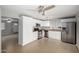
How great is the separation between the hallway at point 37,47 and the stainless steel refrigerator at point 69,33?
0.09 meters

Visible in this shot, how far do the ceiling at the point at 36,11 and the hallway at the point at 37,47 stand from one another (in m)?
0.46

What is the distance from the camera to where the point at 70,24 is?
1.52 meters

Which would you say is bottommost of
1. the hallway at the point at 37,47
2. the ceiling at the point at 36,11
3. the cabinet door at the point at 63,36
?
the hallway at the point at 37,47

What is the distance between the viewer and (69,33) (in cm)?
154

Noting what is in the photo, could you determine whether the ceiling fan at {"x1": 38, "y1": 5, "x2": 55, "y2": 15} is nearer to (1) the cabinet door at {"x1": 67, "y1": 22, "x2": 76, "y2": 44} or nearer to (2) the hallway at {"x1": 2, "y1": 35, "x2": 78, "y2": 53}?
(1) the cabinet door at {"x1": 67, "y1": 22, "x2": 76, "y2": 44}

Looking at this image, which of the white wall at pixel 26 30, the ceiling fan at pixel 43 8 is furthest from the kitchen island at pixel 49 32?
the ceiling fan at pixel 43 8

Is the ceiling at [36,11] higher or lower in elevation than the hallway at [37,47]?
higher

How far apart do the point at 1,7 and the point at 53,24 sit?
1.02 meters

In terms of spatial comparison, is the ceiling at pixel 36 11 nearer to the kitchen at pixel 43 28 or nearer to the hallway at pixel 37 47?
the kitchen at pixel 43 28

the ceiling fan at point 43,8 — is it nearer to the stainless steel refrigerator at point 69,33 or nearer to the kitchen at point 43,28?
the kitchen at point 43,28

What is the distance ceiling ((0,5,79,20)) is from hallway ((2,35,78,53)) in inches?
17.9

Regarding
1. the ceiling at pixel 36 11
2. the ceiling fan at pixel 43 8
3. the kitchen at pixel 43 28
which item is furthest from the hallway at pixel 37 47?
the ceiling fan at pixel 43 8

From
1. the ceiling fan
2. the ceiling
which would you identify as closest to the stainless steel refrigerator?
the ceiling

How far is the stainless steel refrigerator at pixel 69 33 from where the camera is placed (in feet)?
4.97
